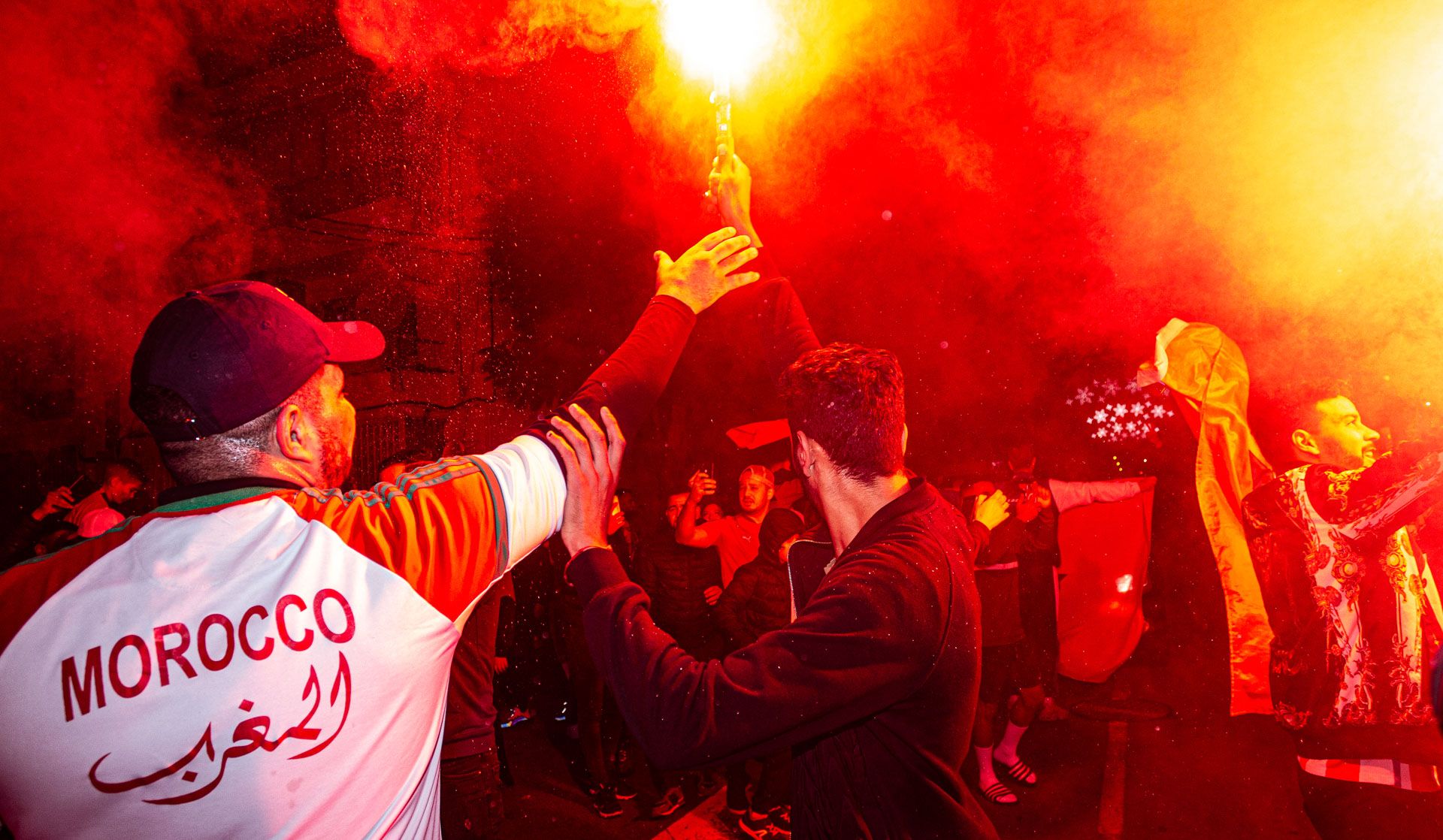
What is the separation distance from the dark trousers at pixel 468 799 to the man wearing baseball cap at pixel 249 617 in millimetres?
2068

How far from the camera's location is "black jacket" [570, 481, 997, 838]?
1462 millimetres

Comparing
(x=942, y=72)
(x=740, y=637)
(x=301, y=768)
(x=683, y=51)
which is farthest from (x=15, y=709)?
(x=942, y=72)

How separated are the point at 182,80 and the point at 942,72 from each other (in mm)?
5909

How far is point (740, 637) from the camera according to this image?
17.3 feet

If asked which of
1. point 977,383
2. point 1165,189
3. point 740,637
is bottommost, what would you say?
point 740,637

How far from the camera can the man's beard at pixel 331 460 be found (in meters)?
1.55

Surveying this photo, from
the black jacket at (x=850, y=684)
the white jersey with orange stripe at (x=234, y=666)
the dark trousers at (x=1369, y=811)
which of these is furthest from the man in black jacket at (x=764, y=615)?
the white jersey with orange stripe at (x=234, y=666)

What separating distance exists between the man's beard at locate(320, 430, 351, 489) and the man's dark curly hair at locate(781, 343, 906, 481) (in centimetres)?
118

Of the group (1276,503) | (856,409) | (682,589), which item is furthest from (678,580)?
(856,409)

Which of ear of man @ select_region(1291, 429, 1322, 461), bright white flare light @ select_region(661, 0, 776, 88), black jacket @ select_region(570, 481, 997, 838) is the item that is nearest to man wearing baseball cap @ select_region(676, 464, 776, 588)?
bright white flare light @ select_region(661, 0, 776, 88)

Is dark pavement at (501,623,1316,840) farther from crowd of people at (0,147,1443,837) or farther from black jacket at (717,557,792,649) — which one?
crowd of people at (0,147,1443,837)

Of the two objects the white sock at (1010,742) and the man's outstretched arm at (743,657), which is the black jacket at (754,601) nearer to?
the white sock at (1010,742)

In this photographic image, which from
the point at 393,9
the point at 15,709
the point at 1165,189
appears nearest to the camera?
the point at 15,709

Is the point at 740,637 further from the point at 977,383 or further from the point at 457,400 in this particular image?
the point at 457,400
